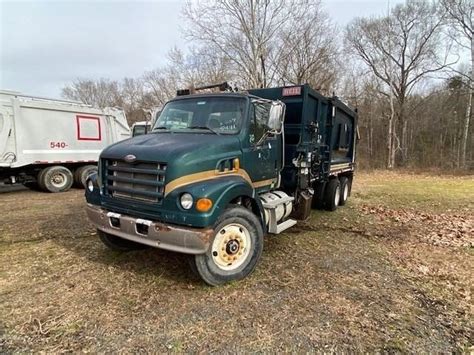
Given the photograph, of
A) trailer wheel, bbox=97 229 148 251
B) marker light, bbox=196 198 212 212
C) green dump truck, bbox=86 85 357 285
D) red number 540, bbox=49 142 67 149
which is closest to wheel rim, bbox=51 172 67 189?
red number 540, bbox=49 142 67 149

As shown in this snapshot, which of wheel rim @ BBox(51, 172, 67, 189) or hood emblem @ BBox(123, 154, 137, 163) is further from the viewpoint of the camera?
wheel rim @ BBox(51, 172, 67, 189)

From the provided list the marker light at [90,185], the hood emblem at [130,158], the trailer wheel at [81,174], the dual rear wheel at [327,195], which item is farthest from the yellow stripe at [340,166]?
the trailer wheel at [81,174]

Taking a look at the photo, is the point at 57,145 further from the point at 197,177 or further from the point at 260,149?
the point at 197,177

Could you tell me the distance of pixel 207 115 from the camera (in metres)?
4.55

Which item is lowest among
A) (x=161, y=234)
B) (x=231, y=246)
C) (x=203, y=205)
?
(x=231, y=246)

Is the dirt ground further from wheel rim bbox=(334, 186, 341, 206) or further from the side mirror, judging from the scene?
wheel rim bbox=(334, 186, 341, 206)

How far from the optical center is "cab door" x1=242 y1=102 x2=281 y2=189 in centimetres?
439

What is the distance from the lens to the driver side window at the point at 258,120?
14.6 ft

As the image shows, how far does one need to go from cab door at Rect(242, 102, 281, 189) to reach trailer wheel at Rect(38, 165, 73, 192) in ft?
29.5

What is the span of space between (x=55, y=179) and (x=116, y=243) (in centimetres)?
788

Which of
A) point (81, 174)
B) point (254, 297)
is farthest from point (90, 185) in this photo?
point (81, 174)

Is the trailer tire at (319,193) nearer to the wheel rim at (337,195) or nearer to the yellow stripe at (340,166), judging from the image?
the wheel rim at (337,195)

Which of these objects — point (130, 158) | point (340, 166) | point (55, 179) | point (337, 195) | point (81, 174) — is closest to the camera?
point (130, 158)

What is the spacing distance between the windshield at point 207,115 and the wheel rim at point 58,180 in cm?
790
